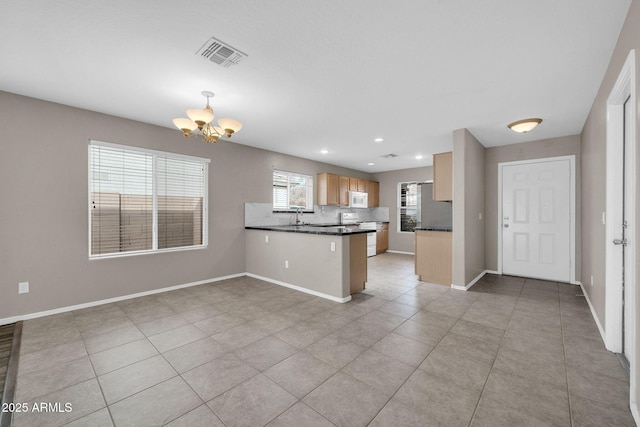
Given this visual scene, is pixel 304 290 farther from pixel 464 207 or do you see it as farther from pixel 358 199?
pixel 358 199

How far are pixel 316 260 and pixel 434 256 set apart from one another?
2110 millimetres

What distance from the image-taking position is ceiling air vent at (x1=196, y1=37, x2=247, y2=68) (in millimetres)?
2054

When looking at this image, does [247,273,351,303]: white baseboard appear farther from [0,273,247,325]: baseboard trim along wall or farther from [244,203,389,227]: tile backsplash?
[244,203,389,227]: tile backsplash

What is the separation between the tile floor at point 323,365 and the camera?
5.25 feet

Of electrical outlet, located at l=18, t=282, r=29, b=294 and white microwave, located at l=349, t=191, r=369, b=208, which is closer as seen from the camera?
electrical outlet, located at l=18, t=282, r=29, b=294

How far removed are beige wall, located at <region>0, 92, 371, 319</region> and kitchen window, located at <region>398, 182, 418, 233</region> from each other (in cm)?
599

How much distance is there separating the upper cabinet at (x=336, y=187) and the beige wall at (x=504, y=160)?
318 cm

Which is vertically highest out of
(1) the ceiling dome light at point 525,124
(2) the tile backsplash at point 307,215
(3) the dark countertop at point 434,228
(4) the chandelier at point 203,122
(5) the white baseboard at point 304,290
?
(1) the ceiling dome light at point 525,124

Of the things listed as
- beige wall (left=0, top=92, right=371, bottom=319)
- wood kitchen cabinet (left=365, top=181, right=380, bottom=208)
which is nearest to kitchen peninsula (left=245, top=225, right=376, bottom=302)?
beige wall (left=0, top=92, right=371, bottom=319)

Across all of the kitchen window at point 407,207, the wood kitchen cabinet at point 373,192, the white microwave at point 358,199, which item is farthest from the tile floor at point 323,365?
the wood kitchen cabinet at point 373,192

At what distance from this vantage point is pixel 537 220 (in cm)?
472

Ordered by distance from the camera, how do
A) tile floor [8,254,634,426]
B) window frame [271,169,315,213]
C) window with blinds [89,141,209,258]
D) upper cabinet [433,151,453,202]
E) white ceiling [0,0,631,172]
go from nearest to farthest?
tile floor [8,254,634,426] < white ceiling [0,0,631,172] < window with blinds [89,141,209,258] < upper cabinet [433,151,453,202] < window frame [271,169,315,213]

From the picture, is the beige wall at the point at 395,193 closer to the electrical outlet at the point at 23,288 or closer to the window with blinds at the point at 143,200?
the window with blinds at the point at 143,200

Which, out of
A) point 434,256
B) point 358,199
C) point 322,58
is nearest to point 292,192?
point 358,199
